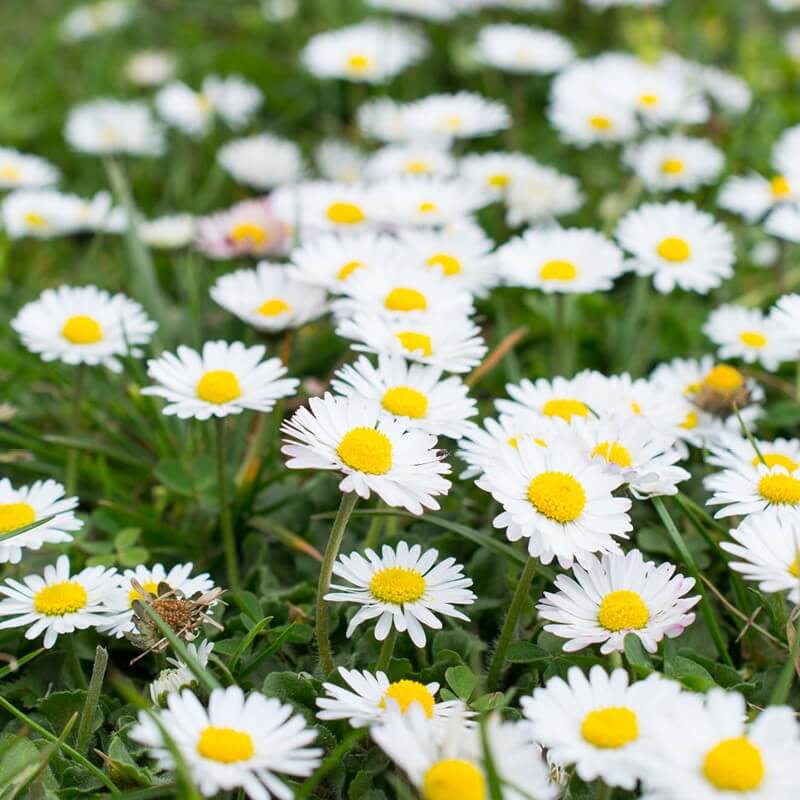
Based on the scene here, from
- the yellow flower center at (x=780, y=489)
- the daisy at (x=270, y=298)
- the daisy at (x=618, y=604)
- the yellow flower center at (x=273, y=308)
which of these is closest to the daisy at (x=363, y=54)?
the daisy at (x=270, y=298)

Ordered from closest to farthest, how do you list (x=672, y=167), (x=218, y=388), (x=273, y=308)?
(x=218, y=388), (x=273, y=308), (x=672, y=167)

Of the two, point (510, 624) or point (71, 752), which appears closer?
point (71, 752)

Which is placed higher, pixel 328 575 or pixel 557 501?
pixel 557 501

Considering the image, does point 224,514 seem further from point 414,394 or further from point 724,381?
point 724,381

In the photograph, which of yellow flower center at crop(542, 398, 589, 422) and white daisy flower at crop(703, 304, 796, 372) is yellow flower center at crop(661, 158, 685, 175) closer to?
white daisy flower at crop(703, 304, 796, 372)

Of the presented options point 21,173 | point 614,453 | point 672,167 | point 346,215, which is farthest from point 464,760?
point 21,173

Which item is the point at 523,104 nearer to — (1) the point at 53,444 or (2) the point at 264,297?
(2) the point at 264,297

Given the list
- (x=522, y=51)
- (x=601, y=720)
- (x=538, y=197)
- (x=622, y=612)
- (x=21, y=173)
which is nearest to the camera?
(x=601, y=720)

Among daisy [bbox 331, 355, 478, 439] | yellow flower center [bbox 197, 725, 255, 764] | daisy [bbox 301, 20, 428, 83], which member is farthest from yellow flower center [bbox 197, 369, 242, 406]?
daisy [bbox 301, 20, 428, 83]
